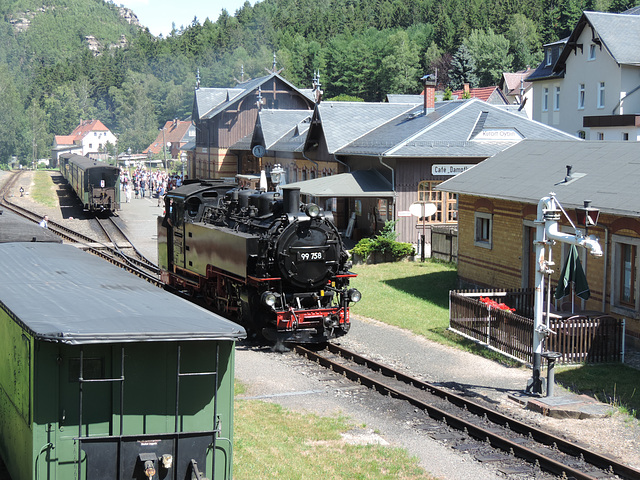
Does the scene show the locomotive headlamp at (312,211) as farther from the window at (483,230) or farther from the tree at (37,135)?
the tree at (37,135)

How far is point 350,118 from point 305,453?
84.1 feet

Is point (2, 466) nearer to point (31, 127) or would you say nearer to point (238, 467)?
point (238, 467)

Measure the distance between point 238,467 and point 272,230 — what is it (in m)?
6.95

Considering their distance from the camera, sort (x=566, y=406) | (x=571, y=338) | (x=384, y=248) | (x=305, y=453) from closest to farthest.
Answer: (x=305, y=453), (x=566, y=406), (x=571, y=338), (x=384, y=248)

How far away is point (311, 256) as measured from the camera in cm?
1578

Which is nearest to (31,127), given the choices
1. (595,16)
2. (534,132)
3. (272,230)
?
(595,16)

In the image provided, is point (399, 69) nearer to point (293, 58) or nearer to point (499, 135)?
point (293, 58)

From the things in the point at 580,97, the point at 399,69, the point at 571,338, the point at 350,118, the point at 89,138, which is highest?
the point at 399,69

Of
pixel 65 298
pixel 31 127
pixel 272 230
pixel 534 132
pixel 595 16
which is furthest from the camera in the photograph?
pixel 31 127

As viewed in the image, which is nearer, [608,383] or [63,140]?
[608,383]

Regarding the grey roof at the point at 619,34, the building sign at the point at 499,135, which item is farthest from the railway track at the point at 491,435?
the grey roof at the point at 619,34

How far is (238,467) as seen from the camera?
948 cm

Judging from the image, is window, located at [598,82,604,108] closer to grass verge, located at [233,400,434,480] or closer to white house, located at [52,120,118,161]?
grass verge, located at [233,400,434,480]

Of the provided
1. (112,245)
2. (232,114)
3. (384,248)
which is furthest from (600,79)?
(112,245)
